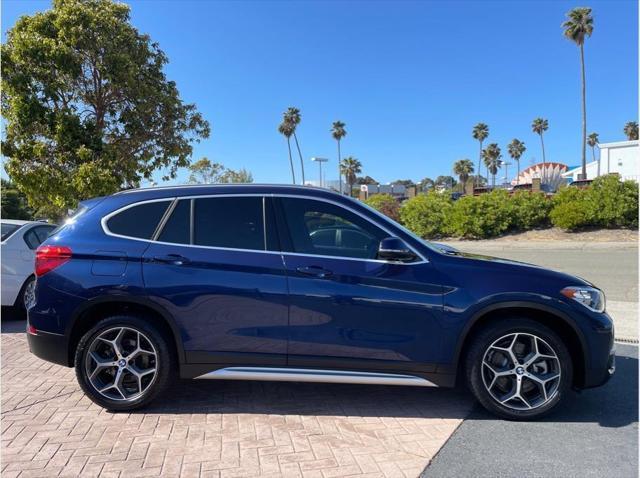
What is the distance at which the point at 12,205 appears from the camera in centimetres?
3750

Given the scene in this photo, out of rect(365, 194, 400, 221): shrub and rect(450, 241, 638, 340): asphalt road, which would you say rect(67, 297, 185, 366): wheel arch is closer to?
rect(450, 241, 638, 340): asphalt road

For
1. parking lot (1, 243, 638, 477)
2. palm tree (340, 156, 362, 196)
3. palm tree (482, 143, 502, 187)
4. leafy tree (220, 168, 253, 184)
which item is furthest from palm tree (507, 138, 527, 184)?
parking lot (1, 243, 638, 477)

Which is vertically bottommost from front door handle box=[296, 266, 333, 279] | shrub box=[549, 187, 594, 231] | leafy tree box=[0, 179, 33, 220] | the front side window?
front door handle box=[296, 266, 333, 279]

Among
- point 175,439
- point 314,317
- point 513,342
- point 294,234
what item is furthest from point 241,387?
point 513,342

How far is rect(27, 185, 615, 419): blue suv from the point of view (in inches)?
138

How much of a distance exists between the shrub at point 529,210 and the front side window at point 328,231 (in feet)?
57.9

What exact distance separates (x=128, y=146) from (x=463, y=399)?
10745 mm

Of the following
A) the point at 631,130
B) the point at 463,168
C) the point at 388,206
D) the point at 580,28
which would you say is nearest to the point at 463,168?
the point at 463,168

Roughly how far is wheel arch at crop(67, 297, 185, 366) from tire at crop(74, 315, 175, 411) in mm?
66

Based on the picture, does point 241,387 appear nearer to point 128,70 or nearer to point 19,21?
point 128,70

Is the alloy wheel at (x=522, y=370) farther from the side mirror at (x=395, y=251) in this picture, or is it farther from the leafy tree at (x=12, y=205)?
the leafy tree at (x=12, y=205)

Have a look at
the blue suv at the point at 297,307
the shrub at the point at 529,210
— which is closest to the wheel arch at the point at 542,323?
the blue suv at the point at 297,307

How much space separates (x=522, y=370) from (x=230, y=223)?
2.57m

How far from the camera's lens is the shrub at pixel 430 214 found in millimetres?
21391
